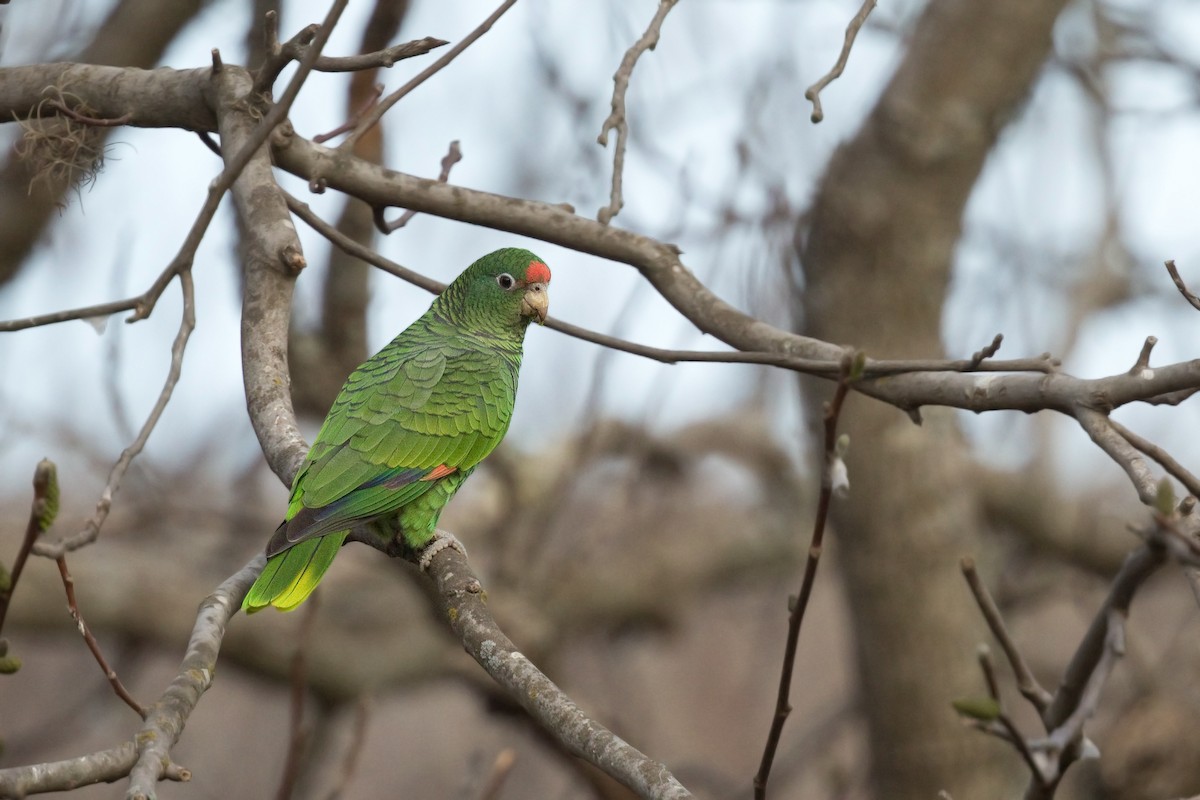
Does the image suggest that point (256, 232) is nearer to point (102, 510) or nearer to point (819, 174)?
point (102, 510)

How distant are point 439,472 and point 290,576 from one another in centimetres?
65

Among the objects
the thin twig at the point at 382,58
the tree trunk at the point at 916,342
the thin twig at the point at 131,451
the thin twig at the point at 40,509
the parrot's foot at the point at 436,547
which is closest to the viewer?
the thin twig at the point at 40,509

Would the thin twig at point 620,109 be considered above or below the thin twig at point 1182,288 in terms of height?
above

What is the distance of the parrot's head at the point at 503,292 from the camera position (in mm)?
3715

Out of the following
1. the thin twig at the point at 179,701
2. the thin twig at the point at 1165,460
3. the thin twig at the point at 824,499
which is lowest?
the thin twig at the point at 179,701

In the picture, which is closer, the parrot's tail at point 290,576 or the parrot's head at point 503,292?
the parrot's tail at point 290,576

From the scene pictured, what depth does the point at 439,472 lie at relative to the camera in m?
3.26

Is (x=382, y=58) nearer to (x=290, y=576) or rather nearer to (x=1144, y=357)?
(x=290, y=576)

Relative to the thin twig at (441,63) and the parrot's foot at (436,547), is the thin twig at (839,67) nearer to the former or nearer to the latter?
the thin twig at (441,63)

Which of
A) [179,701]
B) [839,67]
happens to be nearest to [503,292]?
[839,67]

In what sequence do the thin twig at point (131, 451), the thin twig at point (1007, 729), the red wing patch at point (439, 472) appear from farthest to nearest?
the red wing patch at point (439, 472), the thin twig at point (131, 451), the thin twig at point (1007, 729)

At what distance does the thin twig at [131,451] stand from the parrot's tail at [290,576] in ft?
1.60

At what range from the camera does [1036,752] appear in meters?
1.13

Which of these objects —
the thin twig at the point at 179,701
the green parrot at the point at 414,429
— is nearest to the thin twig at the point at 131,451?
the thin twig at the point at 179,701
